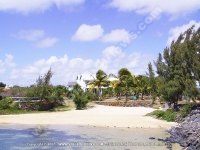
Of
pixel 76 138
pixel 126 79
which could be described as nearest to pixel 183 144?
pixel 76 138

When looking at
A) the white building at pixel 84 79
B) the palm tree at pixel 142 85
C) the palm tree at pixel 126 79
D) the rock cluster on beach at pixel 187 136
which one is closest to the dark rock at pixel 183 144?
the rock cluster on beach at pixel 187 136

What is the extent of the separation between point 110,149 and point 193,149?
13.8 ft

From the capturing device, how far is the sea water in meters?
16.4

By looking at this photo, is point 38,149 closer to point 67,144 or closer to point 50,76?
point 67,144

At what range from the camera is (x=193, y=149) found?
1468 centimetres

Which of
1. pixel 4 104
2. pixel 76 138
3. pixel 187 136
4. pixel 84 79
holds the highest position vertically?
pixel 84 79

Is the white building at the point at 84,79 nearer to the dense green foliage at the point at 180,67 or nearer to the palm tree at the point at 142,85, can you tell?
the palm tree at the point at 142,85

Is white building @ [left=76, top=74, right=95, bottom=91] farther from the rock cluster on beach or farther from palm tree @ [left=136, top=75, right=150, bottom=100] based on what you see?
the rock cluster on beach

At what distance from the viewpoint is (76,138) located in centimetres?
1908

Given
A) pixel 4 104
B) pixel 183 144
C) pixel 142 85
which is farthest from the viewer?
pixel 142 85

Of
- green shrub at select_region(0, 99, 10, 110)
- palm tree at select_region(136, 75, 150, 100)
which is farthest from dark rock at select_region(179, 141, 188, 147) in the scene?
palm tree at select_region(136, 75, 150, 100)

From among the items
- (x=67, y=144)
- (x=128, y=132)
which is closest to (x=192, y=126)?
(x=128, y=132)

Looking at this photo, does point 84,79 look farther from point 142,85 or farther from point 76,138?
point 76,138

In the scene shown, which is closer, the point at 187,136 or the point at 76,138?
the point at 187,136
